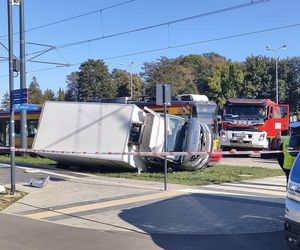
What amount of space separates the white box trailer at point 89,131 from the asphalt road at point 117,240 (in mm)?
8282

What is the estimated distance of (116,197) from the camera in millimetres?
11875

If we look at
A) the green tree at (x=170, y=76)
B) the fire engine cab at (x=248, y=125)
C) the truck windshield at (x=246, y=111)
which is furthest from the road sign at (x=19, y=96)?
the green tree at (x=170, y=76)

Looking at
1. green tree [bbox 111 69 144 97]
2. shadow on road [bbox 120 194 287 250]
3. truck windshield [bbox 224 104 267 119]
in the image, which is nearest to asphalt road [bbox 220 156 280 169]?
truck windshield [bbox 224 104 267 119]

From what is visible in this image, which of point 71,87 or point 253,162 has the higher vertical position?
point 71,87

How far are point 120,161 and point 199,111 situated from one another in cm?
955

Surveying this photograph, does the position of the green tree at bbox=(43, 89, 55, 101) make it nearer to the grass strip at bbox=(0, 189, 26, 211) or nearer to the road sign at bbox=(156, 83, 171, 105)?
the road sign at bbox=(156, 83, 171, 105)

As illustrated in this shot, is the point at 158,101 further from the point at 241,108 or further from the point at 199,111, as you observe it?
the point at 241,108

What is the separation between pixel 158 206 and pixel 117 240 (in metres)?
3.11

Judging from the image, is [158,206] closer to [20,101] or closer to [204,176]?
[20,101]

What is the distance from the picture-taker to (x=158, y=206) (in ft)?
34.7

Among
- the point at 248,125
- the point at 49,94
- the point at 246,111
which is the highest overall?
the point at 49,94

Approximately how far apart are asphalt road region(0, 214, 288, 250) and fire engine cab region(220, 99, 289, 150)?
20425mm

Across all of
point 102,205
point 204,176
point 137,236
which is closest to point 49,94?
point 204,176

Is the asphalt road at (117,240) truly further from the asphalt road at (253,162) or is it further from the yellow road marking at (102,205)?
the asphalt road at (253,162)
